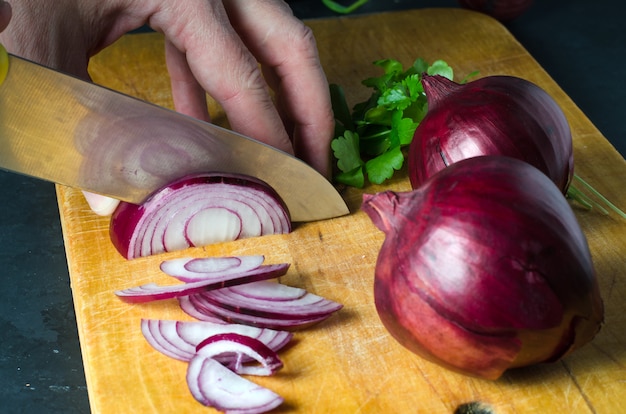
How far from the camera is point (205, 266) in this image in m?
1.75

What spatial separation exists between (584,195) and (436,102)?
445 millimetres

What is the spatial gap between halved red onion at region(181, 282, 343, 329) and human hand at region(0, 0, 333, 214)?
401 millimetres

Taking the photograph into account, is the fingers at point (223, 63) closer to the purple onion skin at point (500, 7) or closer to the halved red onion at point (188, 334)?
the halved red onion at point (188, 334)

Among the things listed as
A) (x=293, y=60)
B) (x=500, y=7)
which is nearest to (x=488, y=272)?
(x=293, y=60)

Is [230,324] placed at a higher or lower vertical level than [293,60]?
lower

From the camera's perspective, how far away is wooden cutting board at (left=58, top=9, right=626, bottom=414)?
58.1 inches

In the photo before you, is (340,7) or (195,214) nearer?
(195,214)

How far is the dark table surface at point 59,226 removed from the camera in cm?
170

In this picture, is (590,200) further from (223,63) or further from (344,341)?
(223,63)

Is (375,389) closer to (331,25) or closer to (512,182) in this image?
(512,182)

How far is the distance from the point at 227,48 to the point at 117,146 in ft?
1.11

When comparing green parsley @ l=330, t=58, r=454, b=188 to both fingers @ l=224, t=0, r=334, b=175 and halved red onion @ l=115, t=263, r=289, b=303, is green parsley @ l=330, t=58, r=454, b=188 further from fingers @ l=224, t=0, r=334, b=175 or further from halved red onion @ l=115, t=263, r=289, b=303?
halved red onion @ l=115, t=263, r=289, b=303

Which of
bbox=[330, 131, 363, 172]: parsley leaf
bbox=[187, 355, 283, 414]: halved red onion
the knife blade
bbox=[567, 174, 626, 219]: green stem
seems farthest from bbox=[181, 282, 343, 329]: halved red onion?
bbox=[567, 174, 626, 219]: green stem

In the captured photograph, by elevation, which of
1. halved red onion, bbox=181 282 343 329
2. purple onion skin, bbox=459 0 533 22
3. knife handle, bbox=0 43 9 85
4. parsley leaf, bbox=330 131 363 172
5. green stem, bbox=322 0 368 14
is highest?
knife handle, bbox=0 43 9 85
